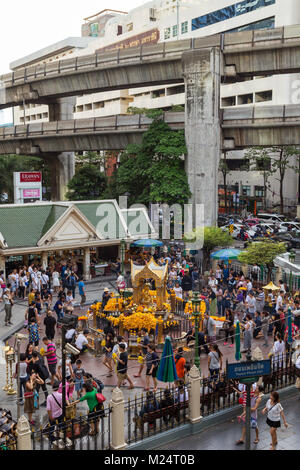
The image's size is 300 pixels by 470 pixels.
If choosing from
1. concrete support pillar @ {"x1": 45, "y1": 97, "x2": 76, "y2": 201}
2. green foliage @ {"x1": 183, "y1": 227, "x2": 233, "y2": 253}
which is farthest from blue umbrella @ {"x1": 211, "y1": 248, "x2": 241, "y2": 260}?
concrete support pillar @ {"x1": 45, "y1": 97, "x2": 76, "y2": 201}

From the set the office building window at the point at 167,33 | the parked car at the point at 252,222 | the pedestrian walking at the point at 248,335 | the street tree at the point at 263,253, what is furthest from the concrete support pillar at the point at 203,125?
the office building window at the point at 167,33

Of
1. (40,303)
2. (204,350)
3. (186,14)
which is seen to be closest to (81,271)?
(40,303)

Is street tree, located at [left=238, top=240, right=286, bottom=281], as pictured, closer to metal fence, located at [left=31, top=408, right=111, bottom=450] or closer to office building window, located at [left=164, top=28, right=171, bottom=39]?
metal fence, located at [left=31, top=408, right=111, bottom=450]

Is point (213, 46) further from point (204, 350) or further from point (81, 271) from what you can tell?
point (204, 350)

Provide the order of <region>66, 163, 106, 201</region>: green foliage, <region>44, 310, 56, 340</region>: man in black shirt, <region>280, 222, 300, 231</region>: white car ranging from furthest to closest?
<region>66, 163, 106, 201</region>: green foliage
<region>280, 222, 300, 231</region>: white car
<region>44, 310, 56, 340</region>: man in black shirt

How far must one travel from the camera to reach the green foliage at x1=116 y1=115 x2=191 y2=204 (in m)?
35.9

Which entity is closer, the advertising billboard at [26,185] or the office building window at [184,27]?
the advertising billboard at [26,185]

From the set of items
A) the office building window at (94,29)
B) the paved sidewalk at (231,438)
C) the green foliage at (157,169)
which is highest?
the office building window at (94,29)

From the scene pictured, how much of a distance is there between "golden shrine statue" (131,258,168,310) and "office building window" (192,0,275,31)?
156 ft

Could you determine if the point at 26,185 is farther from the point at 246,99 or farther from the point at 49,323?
the point at 246,99

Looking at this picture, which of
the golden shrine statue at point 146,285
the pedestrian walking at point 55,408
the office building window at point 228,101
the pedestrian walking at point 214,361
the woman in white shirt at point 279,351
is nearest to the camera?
the pedestrian walking at point 55,408

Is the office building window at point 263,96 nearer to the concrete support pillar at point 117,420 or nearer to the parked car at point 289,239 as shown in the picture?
the parked car at point 289,239

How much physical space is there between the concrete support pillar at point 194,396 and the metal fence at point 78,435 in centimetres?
220

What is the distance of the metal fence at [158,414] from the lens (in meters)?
11.8
